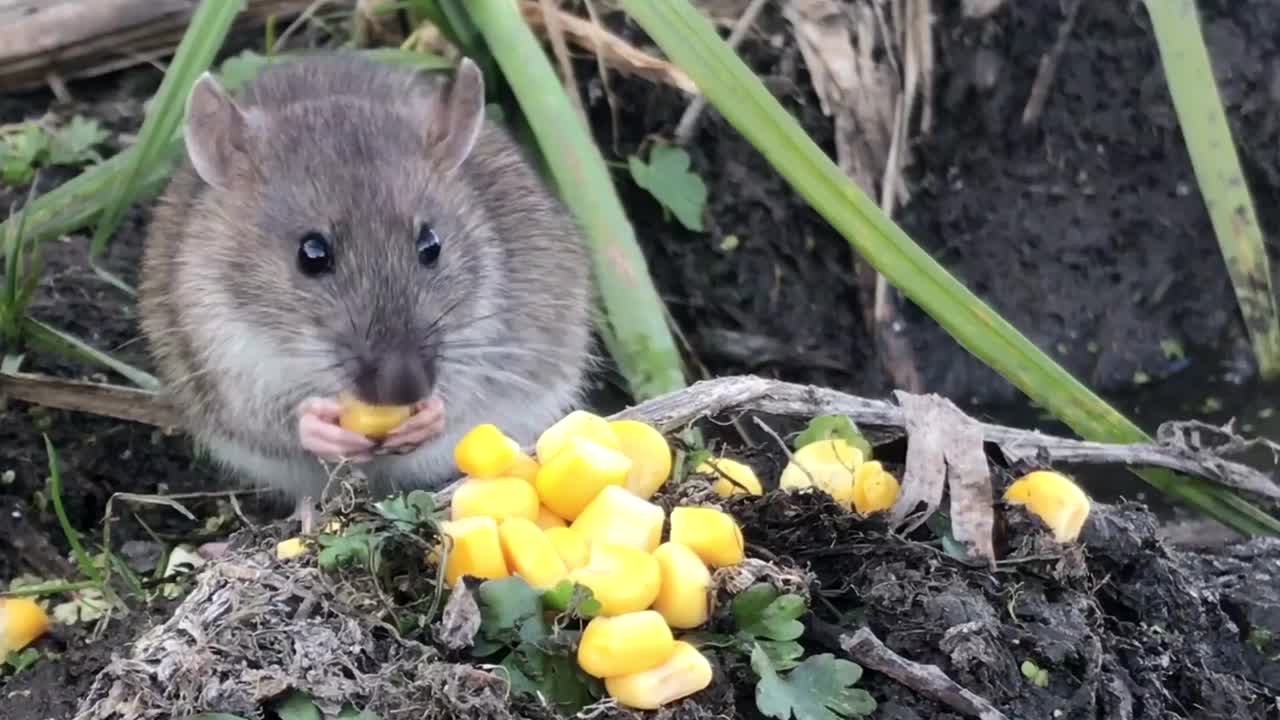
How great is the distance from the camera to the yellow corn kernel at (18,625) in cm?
252

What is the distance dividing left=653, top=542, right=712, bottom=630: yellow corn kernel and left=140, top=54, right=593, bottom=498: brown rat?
75cm

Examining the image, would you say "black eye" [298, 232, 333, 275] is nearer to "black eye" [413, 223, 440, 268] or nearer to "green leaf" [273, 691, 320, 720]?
"black eye" [413, 223, 440, 268]

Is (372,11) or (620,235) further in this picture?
(372,11)

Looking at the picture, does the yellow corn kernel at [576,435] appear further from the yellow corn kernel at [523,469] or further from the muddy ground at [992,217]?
the muddy ground at [992,217]

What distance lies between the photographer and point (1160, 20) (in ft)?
9.50

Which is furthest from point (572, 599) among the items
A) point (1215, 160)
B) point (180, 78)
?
point (1215, 160)

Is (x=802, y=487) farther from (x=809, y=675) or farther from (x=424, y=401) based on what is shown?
(x=424, y=401)

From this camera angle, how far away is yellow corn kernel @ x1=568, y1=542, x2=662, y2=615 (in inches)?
71.0

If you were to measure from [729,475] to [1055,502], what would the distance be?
1.55 feet

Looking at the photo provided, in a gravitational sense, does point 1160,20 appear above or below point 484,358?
above

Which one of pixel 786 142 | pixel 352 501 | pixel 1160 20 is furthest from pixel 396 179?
pixel 1160 20

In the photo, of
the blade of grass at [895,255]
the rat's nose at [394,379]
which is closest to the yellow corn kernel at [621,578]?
the rat's nose at [394,379]

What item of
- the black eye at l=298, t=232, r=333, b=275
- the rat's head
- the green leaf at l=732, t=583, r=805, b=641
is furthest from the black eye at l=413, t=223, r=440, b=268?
the green leaf at l=732, t=583, r=805, b=641

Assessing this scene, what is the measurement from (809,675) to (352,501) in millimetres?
629
